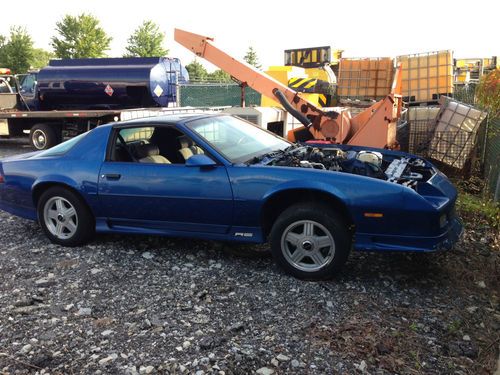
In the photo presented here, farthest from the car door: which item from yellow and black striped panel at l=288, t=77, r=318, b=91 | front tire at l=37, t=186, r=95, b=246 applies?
yellow and black striped panel at l=288, t=77, r=318, b=91

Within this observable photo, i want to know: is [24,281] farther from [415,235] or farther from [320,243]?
[415,235]

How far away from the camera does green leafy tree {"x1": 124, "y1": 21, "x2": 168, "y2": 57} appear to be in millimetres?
46156

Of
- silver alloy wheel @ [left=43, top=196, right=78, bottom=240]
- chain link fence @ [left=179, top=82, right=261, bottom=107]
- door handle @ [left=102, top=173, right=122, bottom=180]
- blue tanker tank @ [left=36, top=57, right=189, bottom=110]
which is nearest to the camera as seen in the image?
door handle @ [left=102, top=173, right=122, bottom=180]

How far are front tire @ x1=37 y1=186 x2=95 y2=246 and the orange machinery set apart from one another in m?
4.68

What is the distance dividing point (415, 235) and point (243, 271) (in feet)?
4.99

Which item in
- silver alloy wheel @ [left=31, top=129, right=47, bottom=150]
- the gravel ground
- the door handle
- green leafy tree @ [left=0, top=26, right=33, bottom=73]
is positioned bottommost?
the gravel ground

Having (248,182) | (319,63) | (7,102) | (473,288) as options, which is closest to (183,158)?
(248,182)

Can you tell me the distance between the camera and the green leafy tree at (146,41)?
46156mm

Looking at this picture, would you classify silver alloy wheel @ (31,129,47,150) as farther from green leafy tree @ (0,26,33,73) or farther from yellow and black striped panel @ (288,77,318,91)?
green leafy tree @ (0,26,33,73)

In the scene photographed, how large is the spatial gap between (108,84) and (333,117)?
26.0 feet

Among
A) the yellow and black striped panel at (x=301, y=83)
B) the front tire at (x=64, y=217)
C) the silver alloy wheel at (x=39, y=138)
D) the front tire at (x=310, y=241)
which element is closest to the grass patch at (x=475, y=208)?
the front tire at (x=310, y=241)

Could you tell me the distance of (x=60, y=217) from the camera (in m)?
4.84

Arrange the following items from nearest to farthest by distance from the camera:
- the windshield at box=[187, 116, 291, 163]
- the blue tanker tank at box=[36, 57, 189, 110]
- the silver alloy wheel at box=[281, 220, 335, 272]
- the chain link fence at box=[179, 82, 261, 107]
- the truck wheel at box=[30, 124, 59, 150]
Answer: the silver alloy wheel at box=[281, 220, 335, 272] → the windshield at box=[187, 116, 291, 163] → the truck wheel at box=[30, 124, 59, 150] → the blue tanker tank at box=[36, 57, 189, 110] → the chain link fence at box=[179, 82, 261, 107]

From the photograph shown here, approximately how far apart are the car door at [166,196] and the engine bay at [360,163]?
1.85ft
